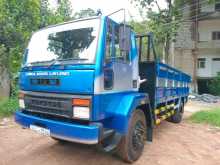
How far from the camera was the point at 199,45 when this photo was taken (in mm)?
24422

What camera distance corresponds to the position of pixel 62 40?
15.9 feet

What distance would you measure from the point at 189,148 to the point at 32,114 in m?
3.32

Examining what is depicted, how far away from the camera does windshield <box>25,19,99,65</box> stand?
175 inches

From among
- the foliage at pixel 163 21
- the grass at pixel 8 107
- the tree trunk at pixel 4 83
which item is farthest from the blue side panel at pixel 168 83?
the foliage at pixel 163 21

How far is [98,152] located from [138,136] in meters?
0.90

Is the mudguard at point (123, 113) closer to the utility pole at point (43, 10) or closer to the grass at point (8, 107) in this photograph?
the grass at point (8, 107)

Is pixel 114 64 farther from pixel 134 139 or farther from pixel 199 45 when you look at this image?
pixel 199 45

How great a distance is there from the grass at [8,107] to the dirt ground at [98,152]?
5.77 ft

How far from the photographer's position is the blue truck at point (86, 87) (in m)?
4.18

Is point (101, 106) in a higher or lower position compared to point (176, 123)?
higher

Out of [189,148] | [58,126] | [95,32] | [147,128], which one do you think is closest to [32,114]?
[58,126]

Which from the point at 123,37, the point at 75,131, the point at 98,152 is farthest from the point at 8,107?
the point at 123,37

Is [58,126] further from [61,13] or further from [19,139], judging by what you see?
[61,13]

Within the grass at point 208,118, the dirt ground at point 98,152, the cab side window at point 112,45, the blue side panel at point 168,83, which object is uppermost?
the cab side window at point 112,45
